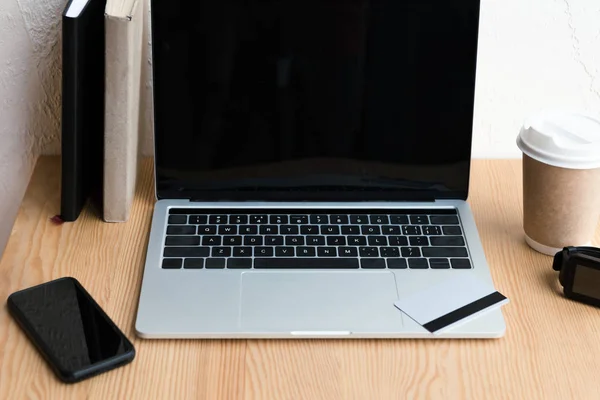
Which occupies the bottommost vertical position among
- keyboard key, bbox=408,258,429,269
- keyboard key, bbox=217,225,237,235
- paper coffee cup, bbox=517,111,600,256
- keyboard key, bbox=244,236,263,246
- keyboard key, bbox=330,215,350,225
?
keyboard key, bbox=408,258,429,269

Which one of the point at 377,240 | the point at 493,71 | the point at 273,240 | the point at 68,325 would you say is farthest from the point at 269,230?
the point at 493,71

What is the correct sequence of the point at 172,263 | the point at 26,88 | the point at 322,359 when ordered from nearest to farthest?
the point at 322,359 < the point at 172,263 < the point at 26,88

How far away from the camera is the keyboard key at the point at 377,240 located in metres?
0.88

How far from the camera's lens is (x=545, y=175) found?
830mm

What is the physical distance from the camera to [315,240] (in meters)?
0.88

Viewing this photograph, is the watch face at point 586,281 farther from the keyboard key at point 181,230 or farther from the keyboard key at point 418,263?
the keyboard key at point 181,230

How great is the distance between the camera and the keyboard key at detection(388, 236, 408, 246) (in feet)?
2.88

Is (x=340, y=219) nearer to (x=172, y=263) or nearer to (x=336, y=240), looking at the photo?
(x=336, y=240)

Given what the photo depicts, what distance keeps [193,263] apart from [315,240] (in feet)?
0.46

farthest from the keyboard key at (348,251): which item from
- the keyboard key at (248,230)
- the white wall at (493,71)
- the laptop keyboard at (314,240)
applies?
the white wall at (493,71)

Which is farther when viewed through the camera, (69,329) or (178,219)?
(178,219)

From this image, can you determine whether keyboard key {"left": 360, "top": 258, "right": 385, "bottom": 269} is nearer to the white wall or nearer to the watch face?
the watch face

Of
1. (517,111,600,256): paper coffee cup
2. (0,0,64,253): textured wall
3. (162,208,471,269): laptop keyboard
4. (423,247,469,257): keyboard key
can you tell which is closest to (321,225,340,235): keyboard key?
(162,208,471,269): laptop keyboard

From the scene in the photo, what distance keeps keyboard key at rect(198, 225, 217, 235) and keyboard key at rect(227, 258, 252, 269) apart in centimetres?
5
